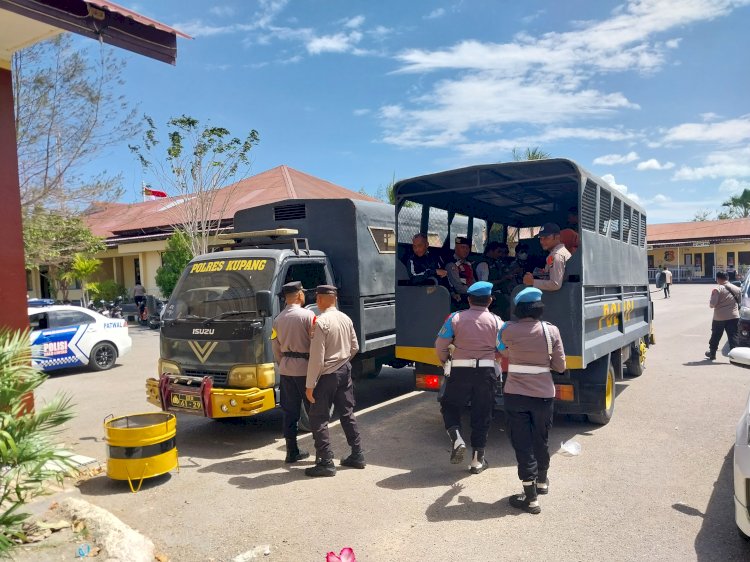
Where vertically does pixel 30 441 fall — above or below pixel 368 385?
above

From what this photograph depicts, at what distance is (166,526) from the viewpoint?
14.5ft

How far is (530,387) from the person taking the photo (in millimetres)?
4562

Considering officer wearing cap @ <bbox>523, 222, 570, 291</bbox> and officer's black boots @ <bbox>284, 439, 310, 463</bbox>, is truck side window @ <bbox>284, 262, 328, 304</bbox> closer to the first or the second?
officer's black boots @ <bbox>284, 439, 310, 463</bbox>

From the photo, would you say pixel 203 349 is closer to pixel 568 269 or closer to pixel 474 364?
pixel 474 364

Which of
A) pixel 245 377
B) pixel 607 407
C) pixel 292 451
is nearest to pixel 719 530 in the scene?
pixel 607 407

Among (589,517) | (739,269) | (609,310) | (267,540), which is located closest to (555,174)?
(609,310)

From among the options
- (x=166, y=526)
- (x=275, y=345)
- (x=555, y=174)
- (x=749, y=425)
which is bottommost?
(x=166, y=526)

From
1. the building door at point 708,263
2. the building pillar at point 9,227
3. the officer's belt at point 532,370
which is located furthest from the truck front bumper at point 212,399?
the building door at point 708,263

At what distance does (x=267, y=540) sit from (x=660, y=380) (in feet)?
25.0

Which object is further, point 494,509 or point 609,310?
point 609,310

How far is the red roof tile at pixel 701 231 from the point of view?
1606 inches

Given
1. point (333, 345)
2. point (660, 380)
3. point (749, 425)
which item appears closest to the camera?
point (749, 425)

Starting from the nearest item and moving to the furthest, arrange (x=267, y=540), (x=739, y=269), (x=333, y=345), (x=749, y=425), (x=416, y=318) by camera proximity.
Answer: (x=749, y=425) < (x=267, y=540) < (x=333, y=345) < (x=416, y=318) < (x=739, y=269)

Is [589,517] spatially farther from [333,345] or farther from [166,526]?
[166,526]
